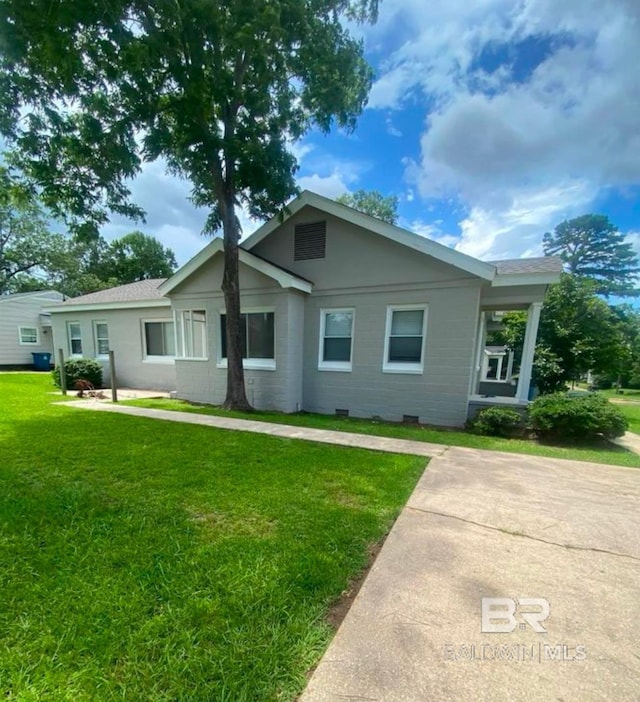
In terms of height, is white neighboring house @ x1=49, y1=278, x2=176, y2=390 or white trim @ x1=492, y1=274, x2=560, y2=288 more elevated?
white trim @ x1=492, y1=274, x2=560, y2=288

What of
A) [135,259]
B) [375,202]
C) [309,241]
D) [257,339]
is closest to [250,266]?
[309,241]

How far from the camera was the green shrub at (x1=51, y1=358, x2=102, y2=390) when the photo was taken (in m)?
11.5

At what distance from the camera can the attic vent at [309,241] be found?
8852 millimetres

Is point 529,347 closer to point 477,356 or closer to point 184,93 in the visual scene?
point 477,356

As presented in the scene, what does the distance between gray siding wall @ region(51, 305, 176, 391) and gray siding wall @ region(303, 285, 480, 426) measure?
608 cm

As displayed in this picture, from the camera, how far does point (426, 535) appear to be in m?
2.70

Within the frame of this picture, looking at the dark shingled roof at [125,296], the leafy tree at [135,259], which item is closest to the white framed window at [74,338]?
the dark shingled roof at [125,296]

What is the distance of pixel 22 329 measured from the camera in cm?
1845

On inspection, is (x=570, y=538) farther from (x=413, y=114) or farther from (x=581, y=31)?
(x=413, y=114)

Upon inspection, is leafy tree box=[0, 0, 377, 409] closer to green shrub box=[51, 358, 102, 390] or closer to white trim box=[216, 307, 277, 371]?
white trim box=[216, 307, 277, 371]

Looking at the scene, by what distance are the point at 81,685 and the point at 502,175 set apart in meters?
17.0

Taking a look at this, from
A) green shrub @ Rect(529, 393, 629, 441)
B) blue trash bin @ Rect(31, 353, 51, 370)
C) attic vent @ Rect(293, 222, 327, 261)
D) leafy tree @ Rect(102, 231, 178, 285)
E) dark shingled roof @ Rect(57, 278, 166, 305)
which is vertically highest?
leafy tree @ Rect(102, 231, 178, 285)

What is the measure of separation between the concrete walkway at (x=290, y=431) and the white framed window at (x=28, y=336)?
51.0ft

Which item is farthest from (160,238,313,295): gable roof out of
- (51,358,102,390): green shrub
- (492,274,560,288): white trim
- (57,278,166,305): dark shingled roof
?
(51,358,102,390): green shrub
